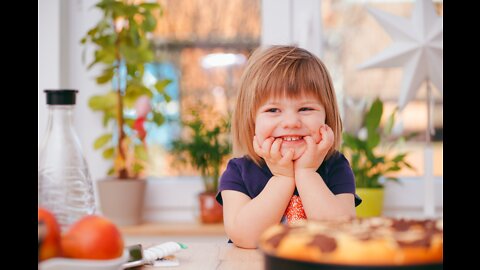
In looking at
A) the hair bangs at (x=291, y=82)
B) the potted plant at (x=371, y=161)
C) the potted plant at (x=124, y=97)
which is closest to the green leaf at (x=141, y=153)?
the potted plant at (x=124, y=97)

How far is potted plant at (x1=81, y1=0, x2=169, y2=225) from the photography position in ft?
7.34

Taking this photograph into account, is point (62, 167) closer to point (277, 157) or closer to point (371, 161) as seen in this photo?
point (277, 157)

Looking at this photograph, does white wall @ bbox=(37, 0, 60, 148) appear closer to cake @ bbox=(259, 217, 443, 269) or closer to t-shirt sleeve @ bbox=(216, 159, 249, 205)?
t-shirt sleeve @ bbox=(216, 159, 249, 205)

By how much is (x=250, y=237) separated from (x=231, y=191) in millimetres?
183

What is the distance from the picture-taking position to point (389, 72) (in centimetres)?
252

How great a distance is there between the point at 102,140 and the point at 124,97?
20 cm

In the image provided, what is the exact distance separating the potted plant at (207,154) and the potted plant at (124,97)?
0.15 m

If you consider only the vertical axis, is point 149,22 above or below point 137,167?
above

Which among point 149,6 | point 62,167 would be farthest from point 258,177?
point 149,6

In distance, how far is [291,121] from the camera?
45.7 inches

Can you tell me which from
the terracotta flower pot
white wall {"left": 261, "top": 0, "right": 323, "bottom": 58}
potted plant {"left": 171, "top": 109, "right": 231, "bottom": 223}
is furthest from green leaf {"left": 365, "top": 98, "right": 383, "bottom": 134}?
the terracotta flower pot

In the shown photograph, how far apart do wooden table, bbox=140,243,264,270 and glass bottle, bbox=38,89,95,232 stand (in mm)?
200
